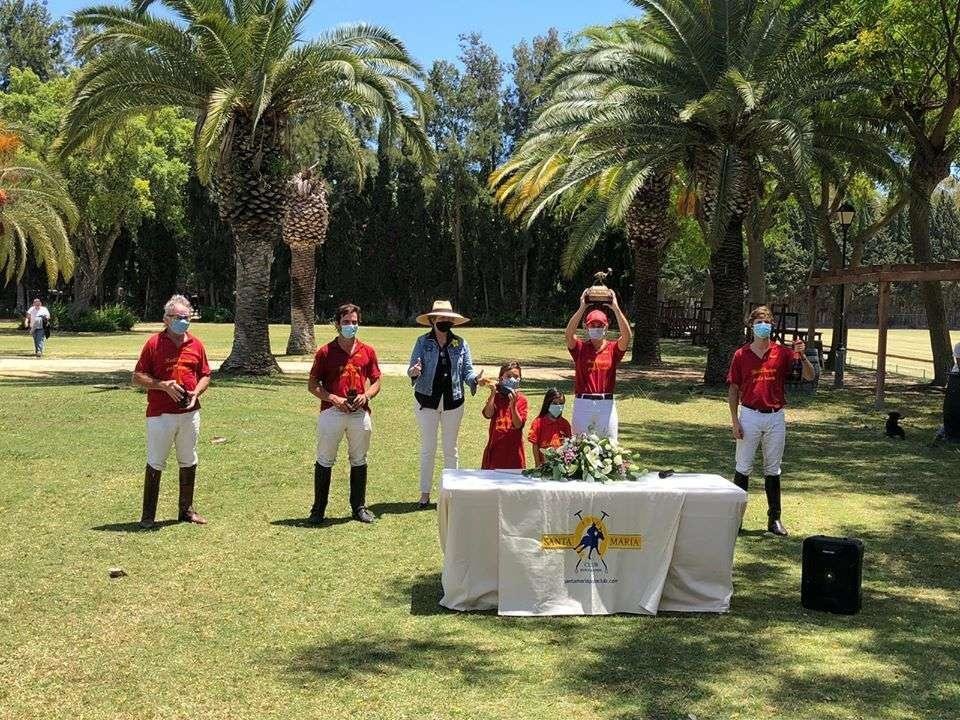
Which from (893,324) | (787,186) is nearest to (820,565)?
(787,186)

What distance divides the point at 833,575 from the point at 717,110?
14.3 metres

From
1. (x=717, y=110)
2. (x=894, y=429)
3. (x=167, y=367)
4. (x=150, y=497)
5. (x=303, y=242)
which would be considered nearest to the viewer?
(x=167, y=367)

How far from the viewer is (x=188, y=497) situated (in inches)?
356

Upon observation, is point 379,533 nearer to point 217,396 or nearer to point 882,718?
point 882,718

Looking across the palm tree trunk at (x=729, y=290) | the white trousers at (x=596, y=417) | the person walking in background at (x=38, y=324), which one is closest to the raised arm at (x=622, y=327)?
the white trousers at (x=596, y=417)

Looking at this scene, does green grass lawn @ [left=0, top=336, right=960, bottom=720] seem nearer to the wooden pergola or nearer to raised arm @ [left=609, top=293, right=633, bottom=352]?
raised arm @ [left=609, top=293, right=633, bottom=352]

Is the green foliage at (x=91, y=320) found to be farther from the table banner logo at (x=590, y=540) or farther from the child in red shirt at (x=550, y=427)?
the table banner logo at (x=590, y=540)

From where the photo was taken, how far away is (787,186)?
2116 cm

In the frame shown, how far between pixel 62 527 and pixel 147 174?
3652 cm

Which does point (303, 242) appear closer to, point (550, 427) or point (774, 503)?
point (550, 427)

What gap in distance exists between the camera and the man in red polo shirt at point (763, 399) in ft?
29.0

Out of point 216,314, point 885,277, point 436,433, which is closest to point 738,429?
point 436,433

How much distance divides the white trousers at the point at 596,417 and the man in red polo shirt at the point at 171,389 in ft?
10.2

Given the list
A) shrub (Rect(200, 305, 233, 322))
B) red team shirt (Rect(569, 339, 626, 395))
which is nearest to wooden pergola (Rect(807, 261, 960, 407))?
red team shirt (Rect(569, 339, 626, 395))
